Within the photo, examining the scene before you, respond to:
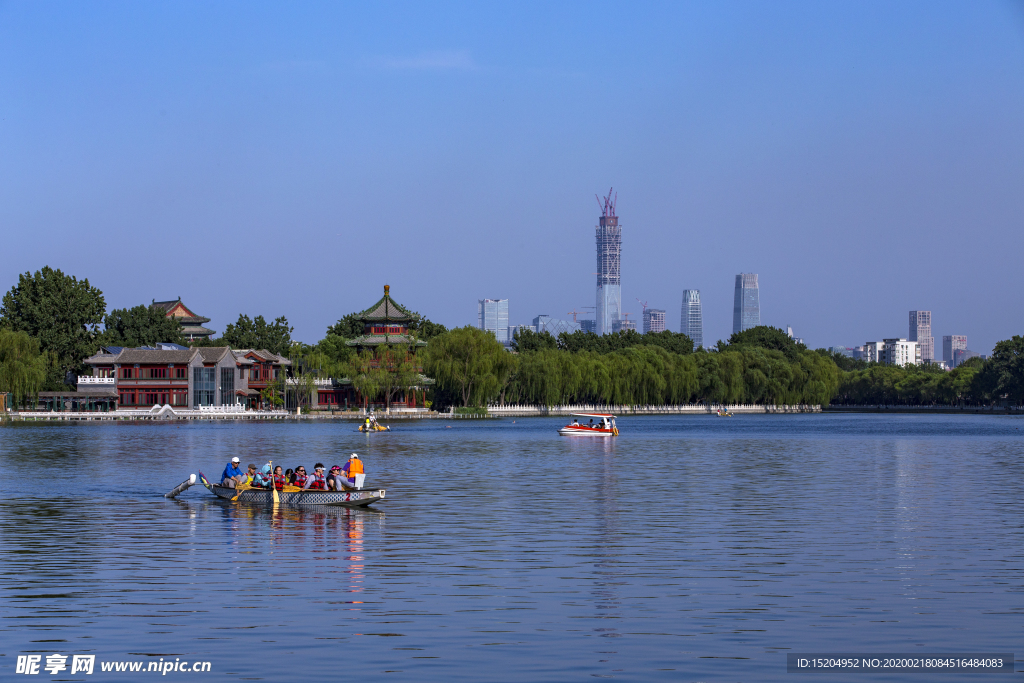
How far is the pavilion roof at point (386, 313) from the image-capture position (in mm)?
124875

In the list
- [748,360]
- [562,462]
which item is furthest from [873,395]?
[562,462]

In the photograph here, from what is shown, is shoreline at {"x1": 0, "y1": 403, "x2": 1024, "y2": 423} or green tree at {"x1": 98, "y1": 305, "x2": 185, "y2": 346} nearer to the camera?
shoreline at {"x1": 0, "y1": 403, "x2": 1024, "y2": 423}

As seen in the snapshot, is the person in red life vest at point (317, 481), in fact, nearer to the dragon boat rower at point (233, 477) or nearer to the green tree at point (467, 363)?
the dragon boat rower at point (233, 477)

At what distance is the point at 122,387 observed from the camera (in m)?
112

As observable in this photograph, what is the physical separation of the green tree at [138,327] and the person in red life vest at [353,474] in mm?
102065

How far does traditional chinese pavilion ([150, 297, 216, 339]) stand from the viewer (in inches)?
5694

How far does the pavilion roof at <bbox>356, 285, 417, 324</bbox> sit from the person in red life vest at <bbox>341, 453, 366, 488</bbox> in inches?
3692

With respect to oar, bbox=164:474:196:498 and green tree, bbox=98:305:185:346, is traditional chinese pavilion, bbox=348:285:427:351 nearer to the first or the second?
green tree, bbox=98:305:185:346

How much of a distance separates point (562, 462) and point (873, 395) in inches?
6253

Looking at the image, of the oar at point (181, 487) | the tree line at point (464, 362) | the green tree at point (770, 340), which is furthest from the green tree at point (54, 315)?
the green tree at point (770, 340)

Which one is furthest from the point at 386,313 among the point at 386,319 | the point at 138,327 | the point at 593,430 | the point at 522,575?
the point at 522,575

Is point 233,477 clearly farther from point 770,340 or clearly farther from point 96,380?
point 770,340

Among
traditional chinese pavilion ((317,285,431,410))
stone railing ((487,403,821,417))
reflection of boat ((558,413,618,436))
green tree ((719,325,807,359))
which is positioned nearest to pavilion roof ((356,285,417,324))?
traditional chinese pavilion ((317,285,431,410))

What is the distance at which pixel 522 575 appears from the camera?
20422mm
